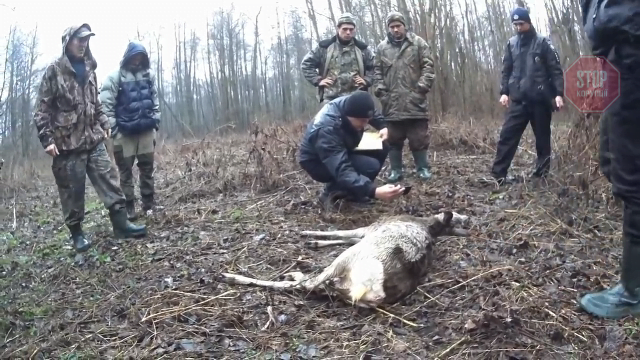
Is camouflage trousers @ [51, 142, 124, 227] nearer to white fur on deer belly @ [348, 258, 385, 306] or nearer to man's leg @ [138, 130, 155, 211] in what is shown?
man's leg @ [138, 130, 155, 211]

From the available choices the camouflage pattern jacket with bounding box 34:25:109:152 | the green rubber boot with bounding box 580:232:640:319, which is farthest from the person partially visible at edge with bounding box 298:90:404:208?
the camouflage pattern jacket with bounding box 34:25:109:152

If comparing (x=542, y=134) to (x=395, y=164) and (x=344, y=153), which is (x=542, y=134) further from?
(x=344, y=153)

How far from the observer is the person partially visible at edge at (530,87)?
5.92 meters

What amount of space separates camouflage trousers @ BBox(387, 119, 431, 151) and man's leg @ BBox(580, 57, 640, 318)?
3.83 meters

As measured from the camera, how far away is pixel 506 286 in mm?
3623

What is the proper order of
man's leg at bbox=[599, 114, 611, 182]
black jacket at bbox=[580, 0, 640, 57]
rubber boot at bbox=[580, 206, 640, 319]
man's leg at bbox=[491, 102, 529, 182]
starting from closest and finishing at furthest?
1. black jacket at bbox=[580, 0, 640, 57]
2. rubber boot at bbox=[580, 206, 640, 319]
3. man's leg at bbox=[599, 114, 611, 182]
4. man's leg at bbox=[491, 102, 529, 182]

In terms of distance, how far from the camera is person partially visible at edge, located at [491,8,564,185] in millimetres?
5922

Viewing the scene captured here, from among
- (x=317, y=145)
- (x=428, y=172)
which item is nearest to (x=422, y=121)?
(x=428, y=172)

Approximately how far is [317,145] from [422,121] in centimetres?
206

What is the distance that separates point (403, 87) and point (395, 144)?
2.26 ft

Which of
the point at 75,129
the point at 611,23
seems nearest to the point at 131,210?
the point at 75,129

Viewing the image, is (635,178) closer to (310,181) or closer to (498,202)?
(498,202)

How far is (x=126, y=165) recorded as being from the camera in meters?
6.45

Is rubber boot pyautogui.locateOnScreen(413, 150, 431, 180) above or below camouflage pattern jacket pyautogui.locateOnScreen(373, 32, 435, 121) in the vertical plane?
below
